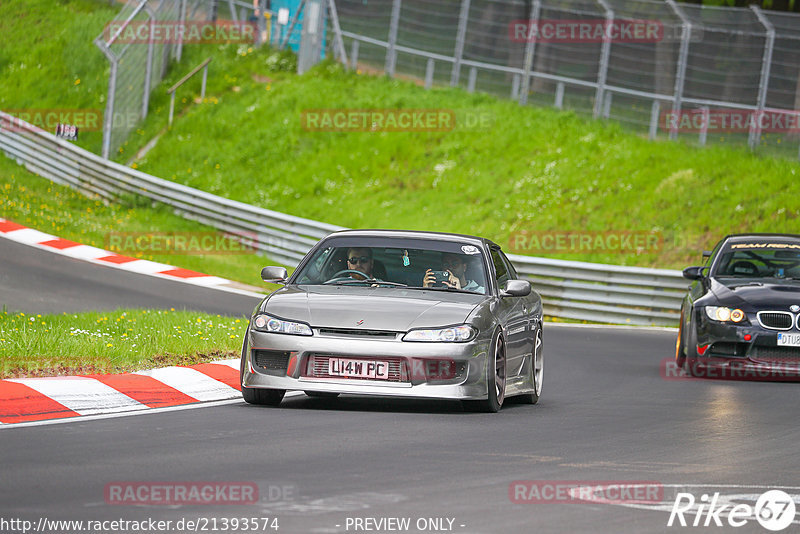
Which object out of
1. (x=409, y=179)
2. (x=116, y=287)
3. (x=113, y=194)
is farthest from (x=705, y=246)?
(x=113, y=194)

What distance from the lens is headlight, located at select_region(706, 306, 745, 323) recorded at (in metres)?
14.7

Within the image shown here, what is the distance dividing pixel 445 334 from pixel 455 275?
4.31 feet

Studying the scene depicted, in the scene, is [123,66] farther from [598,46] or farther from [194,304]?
[194,304]

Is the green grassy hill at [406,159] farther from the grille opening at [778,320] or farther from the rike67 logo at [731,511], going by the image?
the rike67 logo at [731,511]

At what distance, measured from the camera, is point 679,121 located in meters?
29.8

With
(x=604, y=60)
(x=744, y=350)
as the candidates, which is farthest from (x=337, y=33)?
(x=744, y=350)

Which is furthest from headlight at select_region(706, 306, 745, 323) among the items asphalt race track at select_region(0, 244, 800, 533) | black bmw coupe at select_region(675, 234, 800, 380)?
asphalt race track at select_region(0, 244, 800, 533)

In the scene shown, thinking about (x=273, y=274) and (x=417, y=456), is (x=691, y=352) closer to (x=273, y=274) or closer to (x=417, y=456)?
(x=273, y=274)

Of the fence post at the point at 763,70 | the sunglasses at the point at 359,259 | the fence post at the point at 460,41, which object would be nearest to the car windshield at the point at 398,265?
the sunglasses at the point at 359,259

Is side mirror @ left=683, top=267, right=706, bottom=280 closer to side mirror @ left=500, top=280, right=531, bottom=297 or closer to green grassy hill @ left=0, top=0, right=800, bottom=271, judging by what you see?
side mirror @ left=500, top=280, right=531, bottom=297

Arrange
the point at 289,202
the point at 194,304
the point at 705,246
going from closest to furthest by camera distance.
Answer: the point at 194,304 → the point at 705,246 → the point at 289,202

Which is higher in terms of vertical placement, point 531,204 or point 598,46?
point 598,46

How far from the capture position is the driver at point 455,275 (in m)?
11.3

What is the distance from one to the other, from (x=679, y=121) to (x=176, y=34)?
14.7 metres
